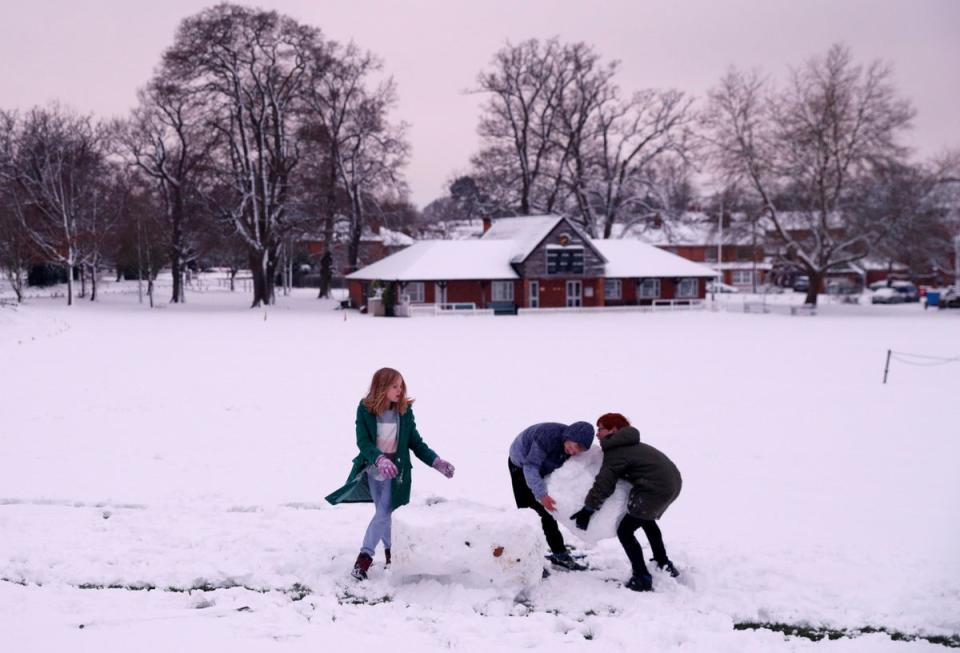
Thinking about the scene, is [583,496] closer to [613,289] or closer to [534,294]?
[534,294]

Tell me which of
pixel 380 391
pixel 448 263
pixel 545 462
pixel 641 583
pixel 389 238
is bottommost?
pixel 641 583

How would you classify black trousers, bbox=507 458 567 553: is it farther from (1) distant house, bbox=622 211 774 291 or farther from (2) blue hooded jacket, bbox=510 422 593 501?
(1) distant house, bbox=622 211 774 291

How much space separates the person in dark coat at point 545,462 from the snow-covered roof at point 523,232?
137ft

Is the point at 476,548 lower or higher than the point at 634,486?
lower

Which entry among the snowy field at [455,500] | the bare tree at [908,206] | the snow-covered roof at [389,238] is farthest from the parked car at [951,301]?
the snow-covered roof at [389,238]

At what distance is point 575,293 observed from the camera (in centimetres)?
5069

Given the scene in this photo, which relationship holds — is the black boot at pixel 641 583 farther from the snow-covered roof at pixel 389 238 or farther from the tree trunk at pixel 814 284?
the snow-covered roof at pixel 389 238

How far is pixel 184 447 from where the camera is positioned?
38.8 feet

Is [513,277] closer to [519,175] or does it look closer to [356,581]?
[519,175]

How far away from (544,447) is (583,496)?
485 millimetres

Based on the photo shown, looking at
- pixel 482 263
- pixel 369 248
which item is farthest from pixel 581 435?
pixel 369 248

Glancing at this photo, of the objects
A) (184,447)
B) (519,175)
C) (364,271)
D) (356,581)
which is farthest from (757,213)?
(356,581)

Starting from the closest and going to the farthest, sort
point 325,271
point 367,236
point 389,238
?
point 325,271
point 367,236
point 389,238

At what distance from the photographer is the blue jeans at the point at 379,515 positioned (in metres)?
6.83
